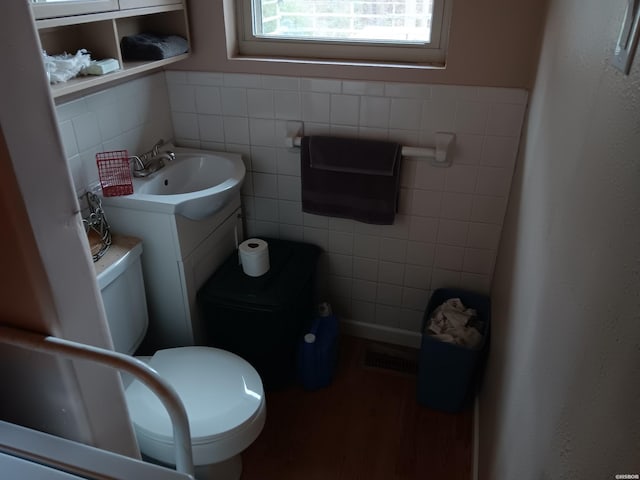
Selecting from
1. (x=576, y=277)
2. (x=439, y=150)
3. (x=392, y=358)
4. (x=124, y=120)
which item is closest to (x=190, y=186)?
(x=124, y=120)

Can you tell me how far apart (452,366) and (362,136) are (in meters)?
0.97

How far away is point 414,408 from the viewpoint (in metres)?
2.08

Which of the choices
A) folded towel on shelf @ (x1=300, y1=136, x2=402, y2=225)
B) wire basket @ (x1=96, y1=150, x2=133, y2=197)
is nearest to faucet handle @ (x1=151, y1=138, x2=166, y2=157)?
wire basket @ (x1=96, y1=150, x2=133, y2=197)

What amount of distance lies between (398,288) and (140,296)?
3.69 ft

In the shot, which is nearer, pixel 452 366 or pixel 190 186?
pixel 452 366

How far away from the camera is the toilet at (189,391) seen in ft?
4.73

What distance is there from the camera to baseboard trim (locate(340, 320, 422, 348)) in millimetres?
2383

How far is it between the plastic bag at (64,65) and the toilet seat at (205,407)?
934mm

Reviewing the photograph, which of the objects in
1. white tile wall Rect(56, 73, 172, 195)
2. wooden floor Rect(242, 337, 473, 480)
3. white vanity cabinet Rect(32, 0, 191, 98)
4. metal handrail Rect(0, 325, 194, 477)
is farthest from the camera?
wooden floor Rect(242, 337, 473, 480)

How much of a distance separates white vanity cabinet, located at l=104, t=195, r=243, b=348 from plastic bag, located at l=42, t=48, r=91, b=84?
19.0 inches

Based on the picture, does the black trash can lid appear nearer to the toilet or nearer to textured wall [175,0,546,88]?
the toilet

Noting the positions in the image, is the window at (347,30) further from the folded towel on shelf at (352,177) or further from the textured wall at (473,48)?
the folded towel on shelf at (352,177)

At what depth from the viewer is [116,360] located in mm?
833

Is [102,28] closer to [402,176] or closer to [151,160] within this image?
[151,160]
